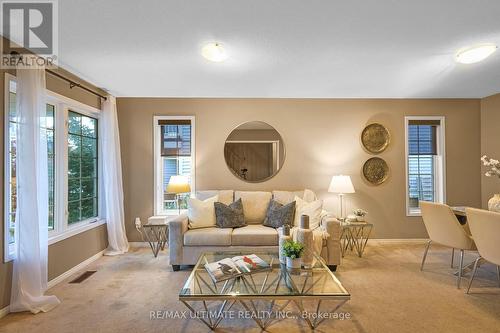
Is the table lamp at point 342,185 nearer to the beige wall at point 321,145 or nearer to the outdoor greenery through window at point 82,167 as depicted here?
the beige wall at point 321,145

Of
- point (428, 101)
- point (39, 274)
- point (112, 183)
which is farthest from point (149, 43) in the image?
point (428, 101)

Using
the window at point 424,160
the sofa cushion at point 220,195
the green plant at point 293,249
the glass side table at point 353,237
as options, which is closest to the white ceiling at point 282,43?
the window at point 424,160

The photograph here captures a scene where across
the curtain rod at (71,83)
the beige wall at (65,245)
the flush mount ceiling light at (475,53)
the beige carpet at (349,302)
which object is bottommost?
the beige carpet at (349,302)

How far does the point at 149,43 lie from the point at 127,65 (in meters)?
0.69

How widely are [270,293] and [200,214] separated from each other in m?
1.93

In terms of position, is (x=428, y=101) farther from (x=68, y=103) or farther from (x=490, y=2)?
(x=68, y=103)

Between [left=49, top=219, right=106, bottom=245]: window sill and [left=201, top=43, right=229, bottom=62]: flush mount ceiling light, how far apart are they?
2.73m

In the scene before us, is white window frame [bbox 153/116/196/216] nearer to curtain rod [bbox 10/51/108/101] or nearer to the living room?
the living room

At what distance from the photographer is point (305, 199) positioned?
3.95 meters

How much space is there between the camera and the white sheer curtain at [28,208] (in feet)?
7.81

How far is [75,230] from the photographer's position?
3.37m

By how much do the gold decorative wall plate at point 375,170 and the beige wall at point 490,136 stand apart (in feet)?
5.49

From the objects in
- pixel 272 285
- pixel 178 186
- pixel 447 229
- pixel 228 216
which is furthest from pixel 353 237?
pixel 178 186

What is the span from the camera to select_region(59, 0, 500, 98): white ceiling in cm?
205
